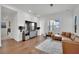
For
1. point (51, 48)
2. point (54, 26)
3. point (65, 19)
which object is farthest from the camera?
point (65, 19)

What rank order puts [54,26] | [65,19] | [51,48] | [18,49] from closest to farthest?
[18,49] → [51,48] → [54,26] → [65,19]

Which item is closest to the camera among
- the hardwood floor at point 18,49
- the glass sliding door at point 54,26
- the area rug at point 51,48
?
the hardwood floor at point 18,49

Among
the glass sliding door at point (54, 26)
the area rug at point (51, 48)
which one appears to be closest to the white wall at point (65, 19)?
the glass sliding door at point (54, 26)

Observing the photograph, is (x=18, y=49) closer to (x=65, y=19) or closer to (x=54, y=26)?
(x=54, y=26)

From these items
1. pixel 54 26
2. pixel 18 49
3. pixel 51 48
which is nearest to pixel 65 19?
pixel 54 26

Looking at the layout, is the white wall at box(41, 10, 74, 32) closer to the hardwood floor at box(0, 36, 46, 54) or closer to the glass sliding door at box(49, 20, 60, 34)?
the glass sliding door at box(49, 20, 60, 34)

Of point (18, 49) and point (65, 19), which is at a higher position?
point (65, 19)

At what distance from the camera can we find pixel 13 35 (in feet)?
21.1

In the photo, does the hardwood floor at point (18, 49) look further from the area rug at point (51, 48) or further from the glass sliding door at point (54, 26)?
the glass sliding door at point (54, 26)

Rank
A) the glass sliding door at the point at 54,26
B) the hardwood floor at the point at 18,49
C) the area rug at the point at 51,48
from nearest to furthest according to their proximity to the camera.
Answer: the hardwood floor at the point at 18,49, the area rug at the point at 51,48, the glass sliding door at the point at 54,26

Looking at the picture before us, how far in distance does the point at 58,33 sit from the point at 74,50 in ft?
8.80

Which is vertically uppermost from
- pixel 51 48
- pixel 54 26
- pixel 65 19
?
pixel 65 19

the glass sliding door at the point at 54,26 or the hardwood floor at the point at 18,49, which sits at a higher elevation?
the glass sliding door at the point at 54,26
